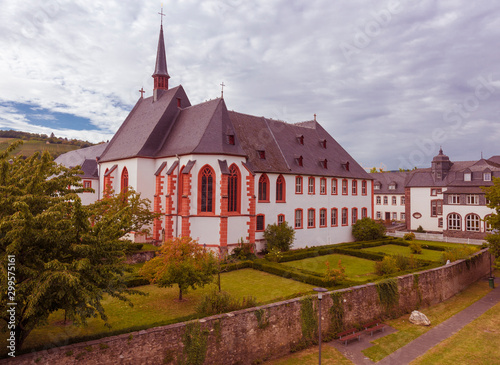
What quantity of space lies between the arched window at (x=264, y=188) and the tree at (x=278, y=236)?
2.65 meters

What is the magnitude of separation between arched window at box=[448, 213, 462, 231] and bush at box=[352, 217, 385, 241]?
13.4m

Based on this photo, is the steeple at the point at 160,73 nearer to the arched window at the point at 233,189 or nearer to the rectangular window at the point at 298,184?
the arched window at the point at 233,189

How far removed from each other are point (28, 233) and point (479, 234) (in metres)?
51.1

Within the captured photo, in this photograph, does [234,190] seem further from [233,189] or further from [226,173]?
[226,173]

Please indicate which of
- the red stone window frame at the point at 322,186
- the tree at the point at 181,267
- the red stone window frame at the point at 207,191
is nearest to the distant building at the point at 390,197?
the red stone window frame at the point at 322,186

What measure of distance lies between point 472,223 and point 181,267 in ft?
145

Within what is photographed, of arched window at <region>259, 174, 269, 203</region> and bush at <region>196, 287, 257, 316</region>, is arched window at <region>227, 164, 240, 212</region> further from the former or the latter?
bush at <region>196, 287, 257, 316</region>

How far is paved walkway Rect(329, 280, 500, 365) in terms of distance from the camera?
1459cm

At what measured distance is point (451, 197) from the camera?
48031mm

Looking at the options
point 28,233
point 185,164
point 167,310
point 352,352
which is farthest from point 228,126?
point 28,233

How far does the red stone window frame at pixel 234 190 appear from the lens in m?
29.2

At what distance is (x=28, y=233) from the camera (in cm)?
884

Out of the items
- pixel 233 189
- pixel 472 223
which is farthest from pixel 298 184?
pixel 472 223

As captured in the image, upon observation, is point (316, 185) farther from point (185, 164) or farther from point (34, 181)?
point (34, 181)
